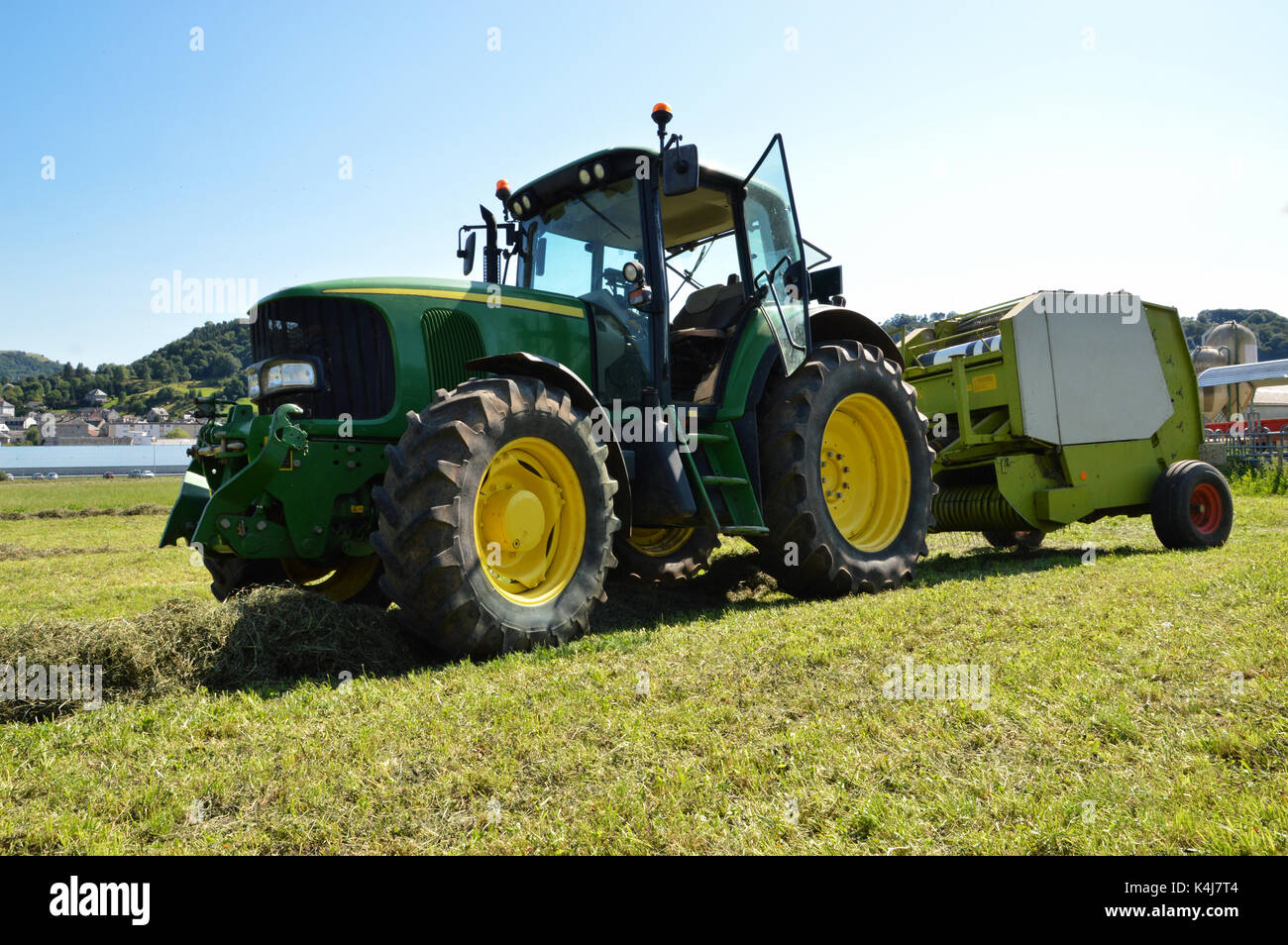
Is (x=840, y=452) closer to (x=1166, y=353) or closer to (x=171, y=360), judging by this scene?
(x=1166, y=353)

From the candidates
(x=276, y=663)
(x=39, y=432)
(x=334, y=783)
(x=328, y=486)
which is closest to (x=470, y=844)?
(x=334, y=783)

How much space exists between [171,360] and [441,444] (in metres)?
132

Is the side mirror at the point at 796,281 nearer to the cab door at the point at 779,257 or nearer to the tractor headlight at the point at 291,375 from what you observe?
the cab door at the point at 779,257

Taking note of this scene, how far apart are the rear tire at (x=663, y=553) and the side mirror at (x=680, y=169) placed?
2.46m

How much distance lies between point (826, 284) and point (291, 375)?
4407mm

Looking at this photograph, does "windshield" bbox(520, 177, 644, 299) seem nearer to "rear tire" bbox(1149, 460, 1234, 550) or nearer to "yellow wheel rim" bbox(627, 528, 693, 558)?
"yellow wheel rim" bbox(627, 528, 693, 558)

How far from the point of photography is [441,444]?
4035 millimetres

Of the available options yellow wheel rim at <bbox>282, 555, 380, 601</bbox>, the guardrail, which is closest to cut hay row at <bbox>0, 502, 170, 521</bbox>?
yellow wheel rim at <bbox>282, 555, 380, 601</bbox>

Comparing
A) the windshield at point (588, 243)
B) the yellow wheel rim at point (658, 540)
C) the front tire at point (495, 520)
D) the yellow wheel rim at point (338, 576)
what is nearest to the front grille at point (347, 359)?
the front tire at point (495, 520)

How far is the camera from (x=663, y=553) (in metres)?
6.57

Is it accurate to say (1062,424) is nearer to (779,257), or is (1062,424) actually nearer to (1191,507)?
(1191,507)

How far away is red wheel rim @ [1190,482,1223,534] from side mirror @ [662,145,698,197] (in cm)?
645

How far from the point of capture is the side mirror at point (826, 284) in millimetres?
7035

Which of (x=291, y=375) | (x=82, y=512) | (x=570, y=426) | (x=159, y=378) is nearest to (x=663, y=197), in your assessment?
(x=570, y=426)
